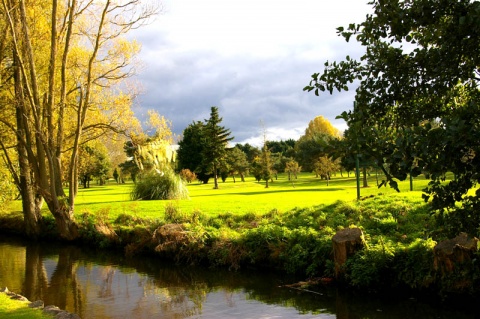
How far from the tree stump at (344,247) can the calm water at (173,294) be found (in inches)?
25.1

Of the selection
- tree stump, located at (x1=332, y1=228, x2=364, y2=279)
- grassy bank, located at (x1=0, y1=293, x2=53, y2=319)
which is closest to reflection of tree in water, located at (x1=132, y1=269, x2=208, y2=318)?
grassy bank, located at (x1=0, y1=293, x2=53, y2=319)

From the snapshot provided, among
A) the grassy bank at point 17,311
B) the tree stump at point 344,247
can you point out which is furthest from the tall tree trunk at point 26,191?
the tree stump at point 344,247

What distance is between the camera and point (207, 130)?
54.2m

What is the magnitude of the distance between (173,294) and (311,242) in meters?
3.96

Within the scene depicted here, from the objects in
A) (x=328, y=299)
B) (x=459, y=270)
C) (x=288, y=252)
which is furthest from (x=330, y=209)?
(x=459, y=270)

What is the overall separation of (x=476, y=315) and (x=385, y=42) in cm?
669

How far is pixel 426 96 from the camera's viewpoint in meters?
4.24

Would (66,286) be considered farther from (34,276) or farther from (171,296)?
(171,296)

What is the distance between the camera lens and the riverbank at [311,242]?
10102 mm

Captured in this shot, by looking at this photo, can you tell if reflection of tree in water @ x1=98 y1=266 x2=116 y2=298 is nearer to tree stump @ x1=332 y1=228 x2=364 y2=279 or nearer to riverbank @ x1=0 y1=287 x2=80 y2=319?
riverbank @ x1=0 y1=287 x2=80 y2=319

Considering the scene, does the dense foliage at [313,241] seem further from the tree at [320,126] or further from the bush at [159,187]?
the tree at [320,126]

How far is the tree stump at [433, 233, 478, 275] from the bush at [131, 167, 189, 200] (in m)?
19.9

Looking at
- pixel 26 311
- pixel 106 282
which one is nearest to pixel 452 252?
pixel 26 311

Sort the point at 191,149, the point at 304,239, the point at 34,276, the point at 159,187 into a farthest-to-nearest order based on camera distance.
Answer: the point at 191,149 → the point at 159,187 → the point at 34,276 → the point at 304,239
